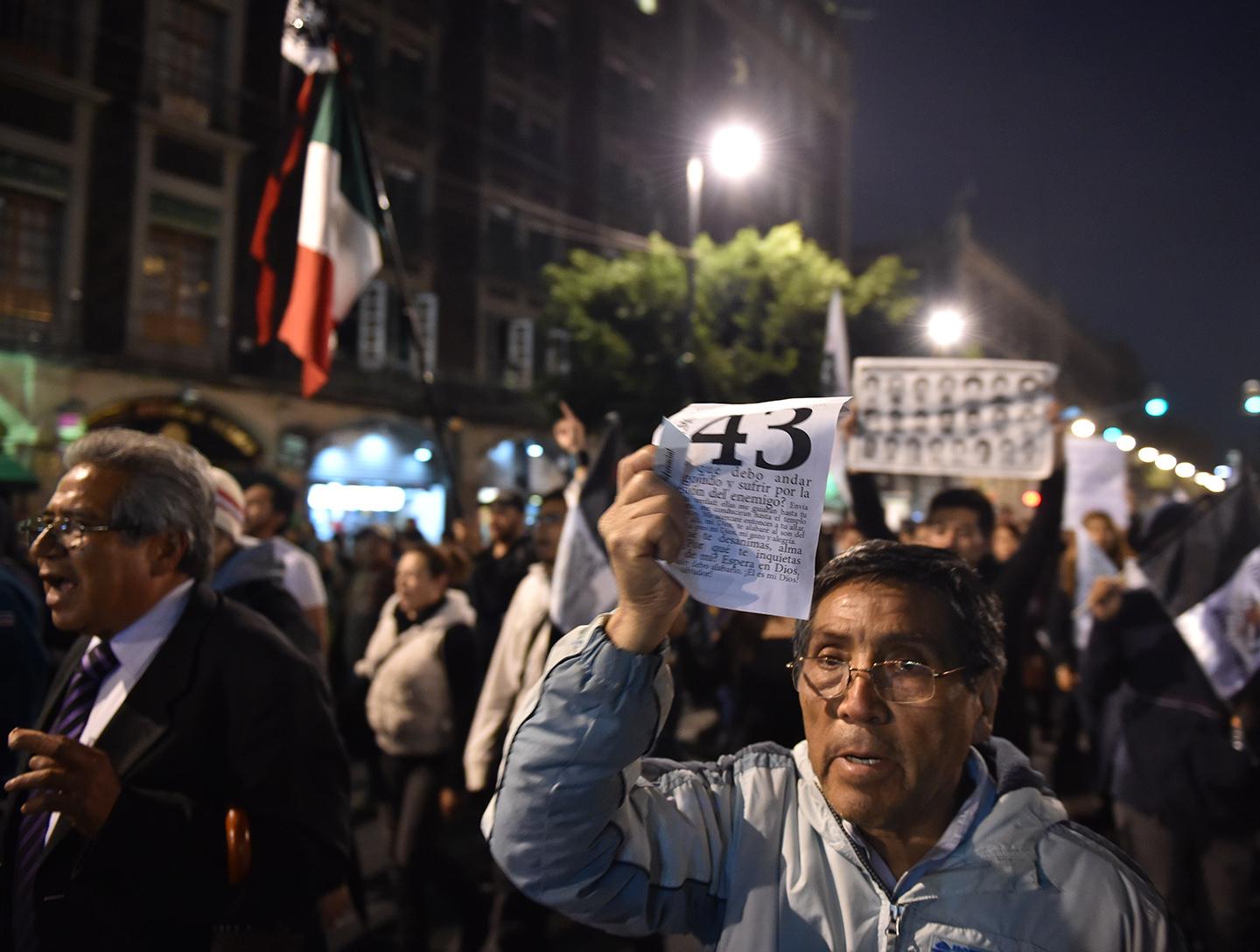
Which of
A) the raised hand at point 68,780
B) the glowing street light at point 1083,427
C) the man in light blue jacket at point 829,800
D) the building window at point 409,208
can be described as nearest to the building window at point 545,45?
the building window at point 409,208

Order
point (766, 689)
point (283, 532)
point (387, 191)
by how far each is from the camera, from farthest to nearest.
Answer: point (387, 191), point (283, 532), point (766, 689)

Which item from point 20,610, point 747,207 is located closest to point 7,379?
point 20,610

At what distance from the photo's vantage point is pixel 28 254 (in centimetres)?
1590

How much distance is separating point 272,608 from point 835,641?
2346 mm

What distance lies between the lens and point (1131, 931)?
56.0 inches

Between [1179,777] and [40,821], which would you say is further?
[1179,777]

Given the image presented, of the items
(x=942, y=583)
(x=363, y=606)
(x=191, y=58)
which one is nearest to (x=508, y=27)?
(x=191, y=58)

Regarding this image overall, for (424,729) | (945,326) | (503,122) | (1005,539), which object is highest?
(503,122)

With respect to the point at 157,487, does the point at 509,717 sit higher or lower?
lower

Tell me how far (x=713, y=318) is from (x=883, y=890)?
19.5 metres

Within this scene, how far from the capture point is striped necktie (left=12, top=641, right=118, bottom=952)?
2066 mm

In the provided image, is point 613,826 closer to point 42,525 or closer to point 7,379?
point 42,525

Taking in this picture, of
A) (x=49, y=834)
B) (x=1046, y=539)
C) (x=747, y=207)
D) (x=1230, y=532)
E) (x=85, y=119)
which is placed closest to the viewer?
(x=49, y=834)

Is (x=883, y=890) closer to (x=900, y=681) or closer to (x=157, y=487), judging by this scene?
(x=900, y=681)
